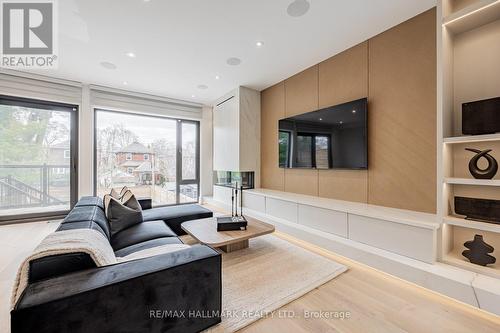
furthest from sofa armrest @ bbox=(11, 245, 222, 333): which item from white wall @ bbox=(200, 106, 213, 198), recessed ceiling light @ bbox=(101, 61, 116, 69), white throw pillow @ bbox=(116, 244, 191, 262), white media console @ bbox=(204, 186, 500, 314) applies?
white wall @ bbox=(200, 106, 213, 198)

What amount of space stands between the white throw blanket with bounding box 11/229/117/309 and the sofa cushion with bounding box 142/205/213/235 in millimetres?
1542

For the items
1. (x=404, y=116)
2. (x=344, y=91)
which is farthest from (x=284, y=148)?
(x=404, y=116)

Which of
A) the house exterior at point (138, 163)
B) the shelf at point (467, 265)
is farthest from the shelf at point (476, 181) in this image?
the house exterior at point (138, 163)

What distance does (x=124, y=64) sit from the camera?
11.4ft

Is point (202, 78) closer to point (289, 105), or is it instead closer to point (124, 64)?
point (124, 64)

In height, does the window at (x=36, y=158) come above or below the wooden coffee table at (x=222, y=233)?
above

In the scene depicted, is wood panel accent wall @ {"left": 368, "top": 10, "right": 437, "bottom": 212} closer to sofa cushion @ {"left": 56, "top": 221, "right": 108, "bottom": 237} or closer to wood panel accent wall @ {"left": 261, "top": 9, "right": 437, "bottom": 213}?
wood panel accent wall @ {"left": 261, "top": 9, "right": 437, "bottom": 213}

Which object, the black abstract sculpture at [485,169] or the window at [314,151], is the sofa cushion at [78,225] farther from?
the black abstract sculpture at [485,169]

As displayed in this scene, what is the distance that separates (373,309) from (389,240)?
84 centimetres

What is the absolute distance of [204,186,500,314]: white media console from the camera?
1705mm

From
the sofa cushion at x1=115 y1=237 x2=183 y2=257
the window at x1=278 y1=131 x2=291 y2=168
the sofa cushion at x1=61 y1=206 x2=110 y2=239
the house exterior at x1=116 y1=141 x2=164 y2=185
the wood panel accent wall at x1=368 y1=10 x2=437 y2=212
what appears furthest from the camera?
the house exterior at x1=116 y1=141 x2=164 y2=185

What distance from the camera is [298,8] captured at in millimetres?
2271

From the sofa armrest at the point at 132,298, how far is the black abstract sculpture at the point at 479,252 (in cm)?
228

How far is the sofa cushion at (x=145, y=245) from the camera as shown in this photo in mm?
1838
